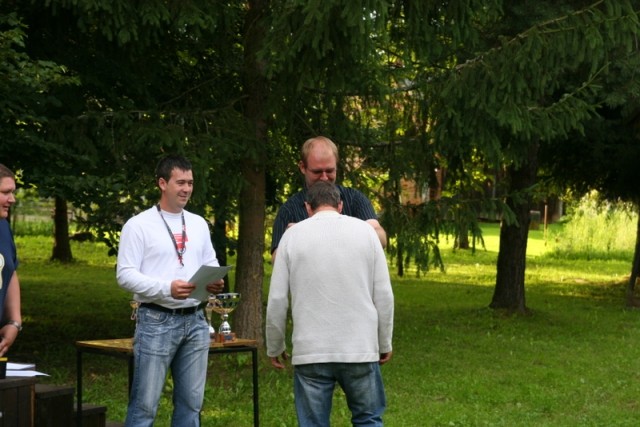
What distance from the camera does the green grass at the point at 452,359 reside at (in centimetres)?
951

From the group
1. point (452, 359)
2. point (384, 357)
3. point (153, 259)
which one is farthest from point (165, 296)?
point (452, 359)

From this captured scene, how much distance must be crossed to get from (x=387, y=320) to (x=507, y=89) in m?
6.38

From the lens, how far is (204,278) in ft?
19.3

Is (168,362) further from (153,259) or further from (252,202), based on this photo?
(252,202)

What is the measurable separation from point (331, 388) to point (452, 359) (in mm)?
7876

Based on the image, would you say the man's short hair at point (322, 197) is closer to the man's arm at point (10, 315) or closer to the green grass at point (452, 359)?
the man's arm at point (10, 315)

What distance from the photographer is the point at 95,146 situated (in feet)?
35.7

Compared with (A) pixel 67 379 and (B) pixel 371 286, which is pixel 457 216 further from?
(B) pixel 371 286

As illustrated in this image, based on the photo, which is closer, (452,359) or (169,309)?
(169,309)

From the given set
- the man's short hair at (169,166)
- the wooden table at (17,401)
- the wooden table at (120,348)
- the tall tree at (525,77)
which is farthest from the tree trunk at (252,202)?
the wooden table at (17,401)

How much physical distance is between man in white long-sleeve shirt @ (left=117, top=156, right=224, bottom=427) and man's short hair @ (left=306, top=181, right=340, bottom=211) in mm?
860

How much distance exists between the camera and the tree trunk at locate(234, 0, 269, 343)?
11.7 metres

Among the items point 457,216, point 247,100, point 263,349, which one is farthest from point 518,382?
point 247,100

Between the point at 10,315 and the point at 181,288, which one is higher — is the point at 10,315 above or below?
below
